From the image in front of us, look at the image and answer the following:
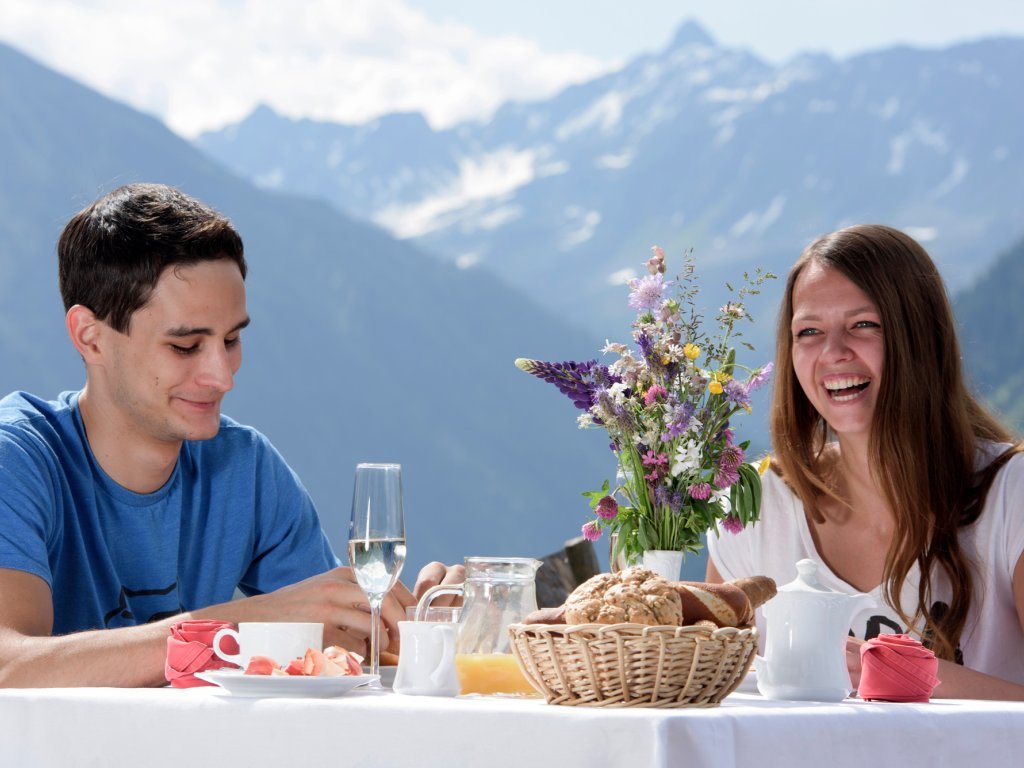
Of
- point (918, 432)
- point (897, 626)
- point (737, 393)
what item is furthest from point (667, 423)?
point (918, 432)

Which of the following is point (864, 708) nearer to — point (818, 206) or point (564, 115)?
point (818, 206)

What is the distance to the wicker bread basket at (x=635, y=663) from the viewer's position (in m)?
1.29

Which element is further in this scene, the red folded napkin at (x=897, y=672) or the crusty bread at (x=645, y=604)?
the red folded napkin at (x=897, y=672)

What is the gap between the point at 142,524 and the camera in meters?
2.32

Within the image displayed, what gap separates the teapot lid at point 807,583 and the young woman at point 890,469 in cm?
77

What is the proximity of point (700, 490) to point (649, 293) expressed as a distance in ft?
1.09

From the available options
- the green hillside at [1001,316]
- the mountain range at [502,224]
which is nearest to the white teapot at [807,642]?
the mountain range at [502,224]

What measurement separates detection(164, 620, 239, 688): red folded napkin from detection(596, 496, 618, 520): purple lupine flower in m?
0.64

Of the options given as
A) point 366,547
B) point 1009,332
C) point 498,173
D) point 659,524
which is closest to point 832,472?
point 659,524

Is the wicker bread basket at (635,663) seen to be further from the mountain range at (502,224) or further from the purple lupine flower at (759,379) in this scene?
the mountain range at (502,224)

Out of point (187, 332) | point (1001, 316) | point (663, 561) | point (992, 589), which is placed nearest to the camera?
point (663, 561)

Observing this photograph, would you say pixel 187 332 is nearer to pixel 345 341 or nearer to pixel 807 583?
pixel 807 583

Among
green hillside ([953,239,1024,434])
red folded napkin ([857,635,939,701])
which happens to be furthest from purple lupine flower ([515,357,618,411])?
green hillside ([953,239,1024,434])

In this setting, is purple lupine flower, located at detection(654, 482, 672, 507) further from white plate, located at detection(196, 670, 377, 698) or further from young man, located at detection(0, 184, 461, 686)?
white plate, located at detection(196, 670, 377, 698)
